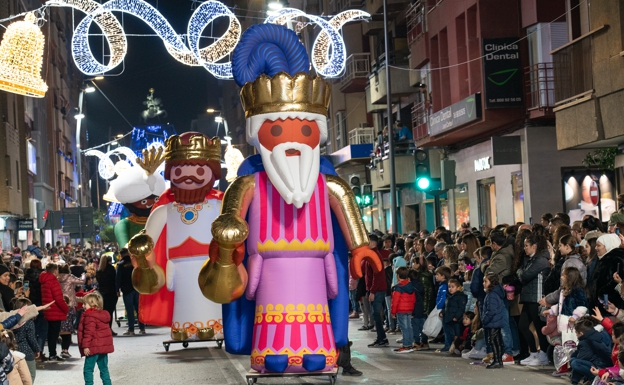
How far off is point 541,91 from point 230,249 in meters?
15.9

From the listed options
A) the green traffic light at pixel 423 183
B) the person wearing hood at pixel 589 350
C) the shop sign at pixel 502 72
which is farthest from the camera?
the shop sign at pixel 502 72

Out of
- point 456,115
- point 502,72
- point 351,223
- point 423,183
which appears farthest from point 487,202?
point 351,223

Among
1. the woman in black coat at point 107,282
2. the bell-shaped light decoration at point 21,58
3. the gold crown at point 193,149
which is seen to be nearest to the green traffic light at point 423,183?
the woman in black coat at point 107,282

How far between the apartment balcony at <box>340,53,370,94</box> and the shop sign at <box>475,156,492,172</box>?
15954mm

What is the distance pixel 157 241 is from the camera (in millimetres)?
16109

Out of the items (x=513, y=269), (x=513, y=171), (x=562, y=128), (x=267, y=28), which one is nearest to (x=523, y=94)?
(x=513, y=171)

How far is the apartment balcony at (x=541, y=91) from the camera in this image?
2498cm

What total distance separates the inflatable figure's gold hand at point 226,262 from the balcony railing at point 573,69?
12.0 meters

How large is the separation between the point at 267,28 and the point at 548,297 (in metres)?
4.76

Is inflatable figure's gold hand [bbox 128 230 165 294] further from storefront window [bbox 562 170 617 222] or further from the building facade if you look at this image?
the building facade

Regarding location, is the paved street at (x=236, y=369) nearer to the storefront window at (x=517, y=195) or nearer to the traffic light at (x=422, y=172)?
the traffic light at (x=422, y=172)

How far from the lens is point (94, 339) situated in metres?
12.0

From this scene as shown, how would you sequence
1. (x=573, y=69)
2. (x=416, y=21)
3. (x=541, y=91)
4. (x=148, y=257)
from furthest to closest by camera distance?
(x=416, y=21), (x=541, y=91), (x=573, y=69), (x=148, y=257)

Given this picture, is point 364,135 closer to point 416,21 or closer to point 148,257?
point 416,21
